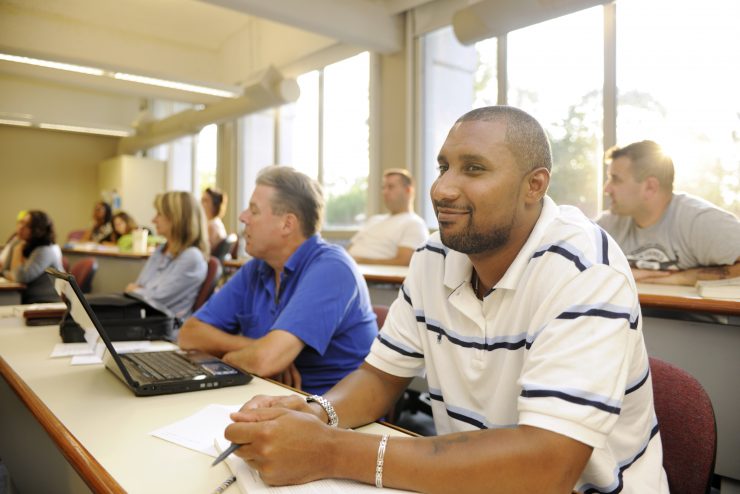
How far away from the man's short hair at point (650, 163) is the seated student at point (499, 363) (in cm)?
205

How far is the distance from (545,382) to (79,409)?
903 mm

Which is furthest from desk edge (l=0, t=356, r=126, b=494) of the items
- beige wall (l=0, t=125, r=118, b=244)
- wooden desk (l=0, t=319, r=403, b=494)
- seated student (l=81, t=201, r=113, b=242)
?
beige wall (l=0, t=125, r=118, b=244)

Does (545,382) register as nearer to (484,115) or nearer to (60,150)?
(484,115)

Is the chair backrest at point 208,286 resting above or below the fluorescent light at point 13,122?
below

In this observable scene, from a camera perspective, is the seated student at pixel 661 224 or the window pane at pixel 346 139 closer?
the seated student at pixel 661 224

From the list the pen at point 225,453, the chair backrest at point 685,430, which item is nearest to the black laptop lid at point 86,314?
the pen at point 225,453

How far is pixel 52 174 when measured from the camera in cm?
1092

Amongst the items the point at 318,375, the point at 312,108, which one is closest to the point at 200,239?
the point at 318,375

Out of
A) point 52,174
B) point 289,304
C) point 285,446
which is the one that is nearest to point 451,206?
point 285,446

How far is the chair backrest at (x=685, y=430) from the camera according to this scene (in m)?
1.04

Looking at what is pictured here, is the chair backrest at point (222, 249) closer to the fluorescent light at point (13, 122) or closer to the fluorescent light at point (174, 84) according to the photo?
the fluorescent light at point (174, 84)

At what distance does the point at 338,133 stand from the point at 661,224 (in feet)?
14.1

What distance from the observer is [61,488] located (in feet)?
4.31

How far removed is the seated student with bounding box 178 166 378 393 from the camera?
1593mm
